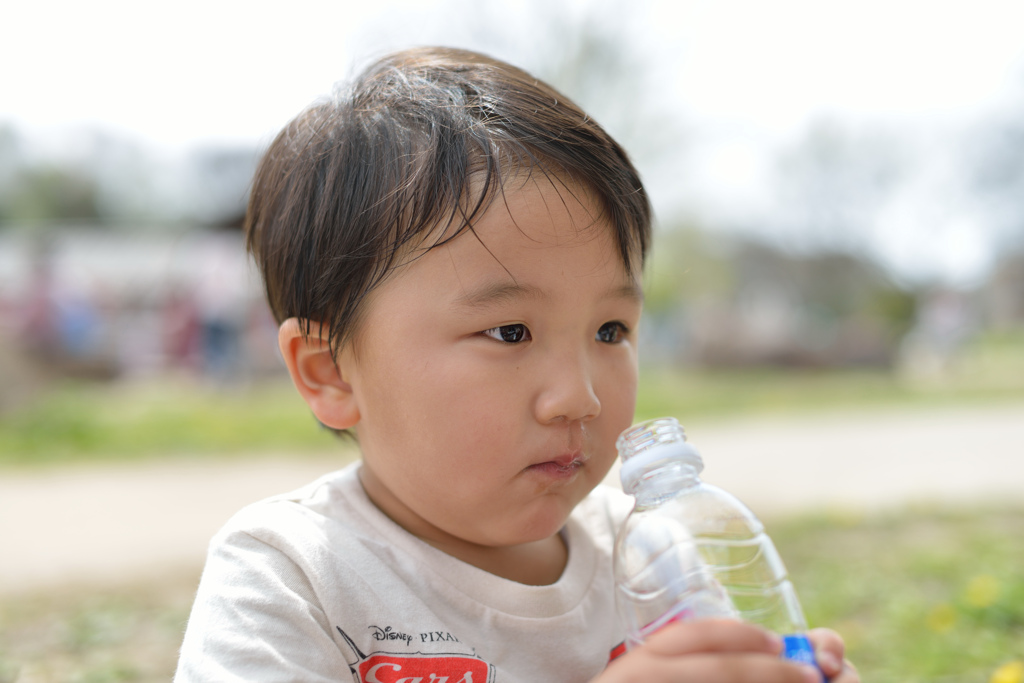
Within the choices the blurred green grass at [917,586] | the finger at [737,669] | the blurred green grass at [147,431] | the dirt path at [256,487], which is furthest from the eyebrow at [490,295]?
the blurred green grass at [147,431]

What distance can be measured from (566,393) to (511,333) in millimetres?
113

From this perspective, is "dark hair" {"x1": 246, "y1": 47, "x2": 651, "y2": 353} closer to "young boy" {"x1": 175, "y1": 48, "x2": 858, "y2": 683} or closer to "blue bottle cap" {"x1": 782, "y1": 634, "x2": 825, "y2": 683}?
"young boy" {"x1": 175, "y1": 48, "x2": 858, "y2": 683}

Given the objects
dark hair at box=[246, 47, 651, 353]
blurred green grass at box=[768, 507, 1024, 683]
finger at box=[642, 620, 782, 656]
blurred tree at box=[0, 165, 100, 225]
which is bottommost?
blurred green grass at box=[768, 507, 1024, 683]

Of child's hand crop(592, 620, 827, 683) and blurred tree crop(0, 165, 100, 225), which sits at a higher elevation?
blurred tree crop(0, 165, 100, 225)

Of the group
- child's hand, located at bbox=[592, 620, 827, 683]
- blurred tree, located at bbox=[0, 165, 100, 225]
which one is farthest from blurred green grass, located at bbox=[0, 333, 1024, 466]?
blurred tree, located at bbox=[0, 165, 100, 225]

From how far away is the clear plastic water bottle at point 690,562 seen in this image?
1071 mm

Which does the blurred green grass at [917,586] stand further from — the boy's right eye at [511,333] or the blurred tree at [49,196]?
the blurred tree at [49,196]

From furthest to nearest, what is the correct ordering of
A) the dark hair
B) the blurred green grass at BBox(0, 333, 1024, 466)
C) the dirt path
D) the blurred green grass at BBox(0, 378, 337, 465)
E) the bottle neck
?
the blurred green grass at BBox(0, 333, 1024, 466), the blurred green grass at BBox(0, 378, 337, 465), the dirt path, the dark hair, the bottle neck

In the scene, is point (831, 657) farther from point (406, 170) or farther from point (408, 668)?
point (406, 170)

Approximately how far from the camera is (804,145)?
96.2 feet

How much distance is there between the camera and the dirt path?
294 centimetres

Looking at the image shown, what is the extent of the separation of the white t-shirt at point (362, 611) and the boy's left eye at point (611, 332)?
381 millimetres

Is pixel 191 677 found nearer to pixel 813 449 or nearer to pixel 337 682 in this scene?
pixel 337 682

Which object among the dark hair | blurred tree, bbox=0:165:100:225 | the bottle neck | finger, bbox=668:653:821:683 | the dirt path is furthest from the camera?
blurred tree, bbox=0:165:100:225
